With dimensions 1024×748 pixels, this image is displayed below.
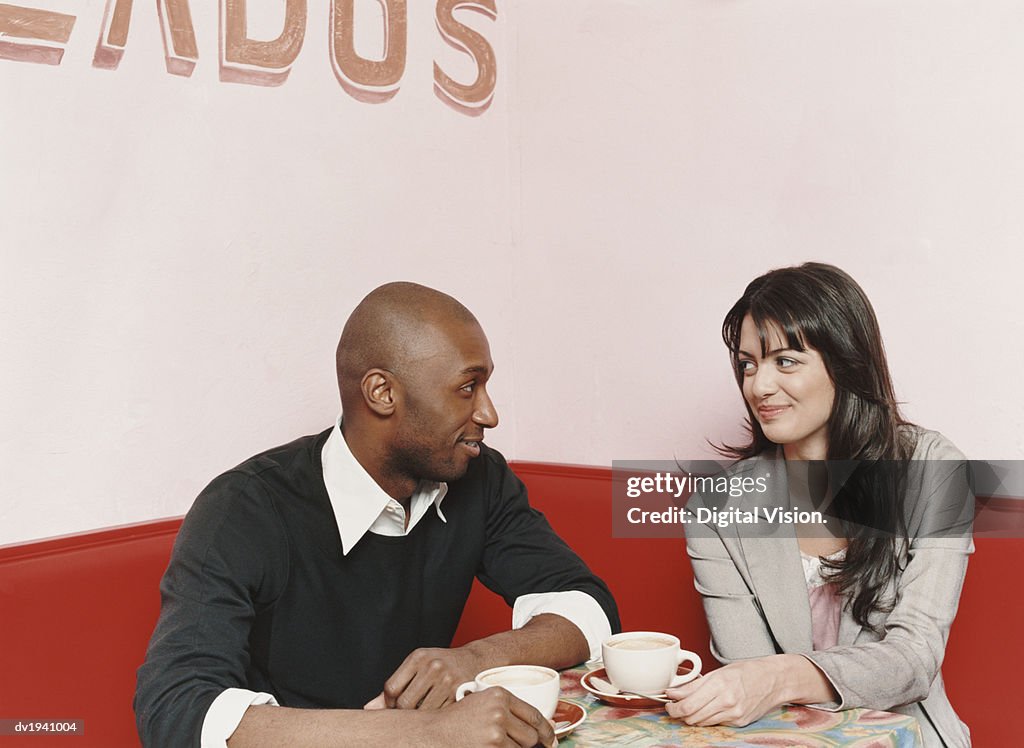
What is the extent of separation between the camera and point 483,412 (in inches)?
64.1

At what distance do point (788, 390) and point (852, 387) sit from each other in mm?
111

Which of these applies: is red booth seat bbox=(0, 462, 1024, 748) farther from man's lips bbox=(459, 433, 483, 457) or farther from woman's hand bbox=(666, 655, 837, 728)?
woman's hand bbox=(666, 655, 837, 728)

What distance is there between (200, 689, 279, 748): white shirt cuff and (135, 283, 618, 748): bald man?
0.31 ft

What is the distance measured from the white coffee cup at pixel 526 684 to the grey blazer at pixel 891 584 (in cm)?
59

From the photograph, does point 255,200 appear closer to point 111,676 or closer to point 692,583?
point 111,676

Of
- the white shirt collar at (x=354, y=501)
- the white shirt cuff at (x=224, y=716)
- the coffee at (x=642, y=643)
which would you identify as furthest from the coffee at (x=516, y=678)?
the white shirt collar at (x=354, y=501)

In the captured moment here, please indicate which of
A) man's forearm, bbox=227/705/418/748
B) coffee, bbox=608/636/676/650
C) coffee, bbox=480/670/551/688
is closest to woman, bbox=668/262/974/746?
coffee, bbox=608/636/676/650

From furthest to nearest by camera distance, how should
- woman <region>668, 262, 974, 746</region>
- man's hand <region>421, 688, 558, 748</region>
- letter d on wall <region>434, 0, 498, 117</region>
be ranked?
letter d on wall <region>434, 0, 498, 117</region>, woman <region>668, 262, 974, 746</region>, man's hand <region>421, 688, 558, 748</region>

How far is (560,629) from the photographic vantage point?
1503mm

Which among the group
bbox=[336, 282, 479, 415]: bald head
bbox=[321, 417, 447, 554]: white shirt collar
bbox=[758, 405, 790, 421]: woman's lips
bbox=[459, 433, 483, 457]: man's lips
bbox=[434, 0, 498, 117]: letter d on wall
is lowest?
bbox=[321, 417, 447, 554]: white shirt collar

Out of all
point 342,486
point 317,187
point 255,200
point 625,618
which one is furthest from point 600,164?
point 342,486

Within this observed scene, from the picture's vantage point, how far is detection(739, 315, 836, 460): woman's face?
1.80 metres

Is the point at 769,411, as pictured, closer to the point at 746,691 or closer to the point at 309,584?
the point at 746,691

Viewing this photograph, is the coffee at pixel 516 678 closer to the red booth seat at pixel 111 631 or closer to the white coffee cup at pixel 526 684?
the white coffee cup at pixel 526 684
